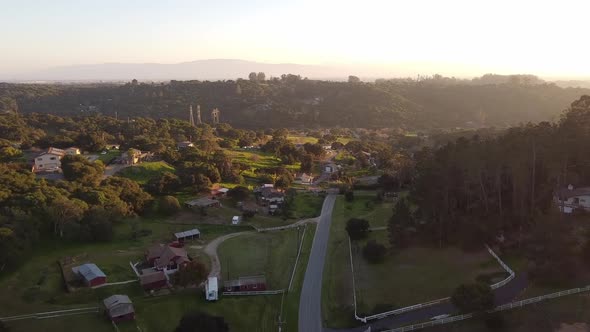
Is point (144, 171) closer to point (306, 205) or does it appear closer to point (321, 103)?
point (306, 205)

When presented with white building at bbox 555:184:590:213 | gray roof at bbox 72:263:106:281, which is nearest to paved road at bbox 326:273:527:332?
white building at bbox 555:184:590:213

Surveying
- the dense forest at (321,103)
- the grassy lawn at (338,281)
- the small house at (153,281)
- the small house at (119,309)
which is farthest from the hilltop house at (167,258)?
the dense forest at (321,103)

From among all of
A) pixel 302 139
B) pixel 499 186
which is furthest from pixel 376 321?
pixel 302 139

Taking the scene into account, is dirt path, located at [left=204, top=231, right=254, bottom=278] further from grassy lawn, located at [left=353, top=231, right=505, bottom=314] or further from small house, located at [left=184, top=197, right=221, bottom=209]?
grassy lawn, located at [left=353, top=231, right=505, bottom=314]

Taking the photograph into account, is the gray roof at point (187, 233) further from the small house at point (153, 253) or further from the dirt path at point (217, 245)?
the small house at point (153, 253)

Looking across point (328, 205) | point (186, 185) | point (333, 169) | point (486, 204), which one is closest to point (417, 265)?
point (486, 204)

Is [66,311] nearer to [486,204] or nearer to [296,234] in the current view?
[296,234]

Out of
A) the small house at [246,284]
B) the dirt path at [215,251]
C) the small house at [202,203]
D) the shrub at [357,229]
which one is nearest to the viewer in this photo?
the small house at [246,284]
